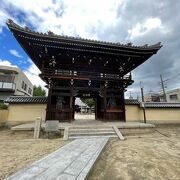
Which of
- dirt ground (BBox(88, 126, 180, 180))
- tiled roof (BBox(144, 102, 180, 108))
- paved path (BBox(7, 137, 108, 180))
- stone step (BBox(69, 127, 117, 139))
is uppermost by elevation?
tiled roof (BBox(144, 102, 180, 108))

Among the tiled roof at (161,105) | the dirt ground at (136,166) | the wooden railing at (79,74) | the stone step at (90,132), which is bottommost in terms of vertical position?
the dirt ground at (136,166)

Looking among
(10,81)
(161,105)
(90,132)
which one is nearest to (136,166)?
(90,132)

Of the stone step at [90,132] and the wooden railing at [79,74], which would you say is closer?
the stone step at [90,132]

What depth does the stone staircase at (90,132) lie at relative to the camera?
7.97 metres

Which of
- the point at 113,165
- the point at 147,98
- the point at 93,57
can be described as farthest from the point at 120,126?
the point at 147,98

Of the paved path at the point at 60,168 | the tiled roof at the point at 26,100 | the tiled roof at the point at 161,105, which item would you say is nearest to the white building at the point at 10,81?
the tiled roof at the point at 26,100

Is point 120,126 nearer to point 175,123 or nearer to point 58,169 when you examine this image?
point 58,169

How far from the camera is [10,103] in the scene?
12023 millimetres

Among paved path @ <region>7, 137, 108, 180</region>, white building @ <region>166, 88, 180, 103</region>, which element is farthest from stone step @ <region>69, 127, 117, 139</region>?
white building @ <region>166, 88, 180, 103</region>

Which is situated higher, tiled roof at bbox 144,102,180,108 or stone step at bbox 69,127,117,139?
tiled roof at bbox 144,102,180,108

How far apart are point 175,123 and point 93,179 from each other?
14104 millimetres

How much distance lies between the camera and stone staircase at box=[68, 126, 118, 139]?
7.97m

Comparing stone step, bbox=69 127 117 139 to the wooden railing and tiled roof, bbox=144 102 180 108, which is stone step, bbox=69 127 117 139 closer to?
the wooden railing

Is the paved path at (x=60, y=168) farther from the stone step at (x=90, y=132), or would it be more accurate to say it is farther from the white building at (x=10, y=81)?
the white building at (x=10, y=81)
